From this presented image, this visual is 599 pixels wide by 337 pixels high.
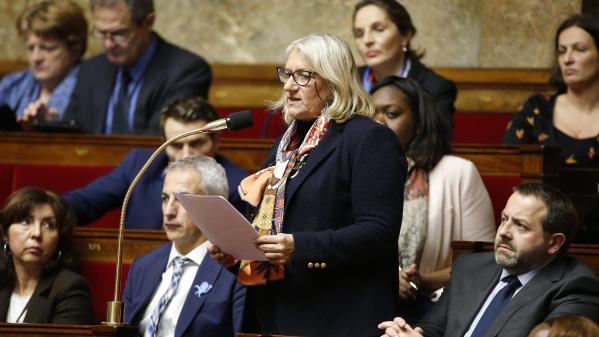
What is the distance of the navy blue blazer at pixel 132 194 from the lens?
15.4 feet

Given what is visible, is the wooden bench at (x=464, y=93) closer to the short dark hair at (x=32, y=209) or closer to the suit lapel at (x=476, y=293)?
the short dark hair at (x=32, y=209)

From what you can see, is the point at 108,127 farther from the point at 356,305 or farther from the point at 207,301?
the point at 356,305

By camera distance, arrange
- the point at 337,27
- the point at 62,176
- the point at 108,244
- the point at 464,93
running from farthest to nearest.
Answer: the point at 337,27 → the point at 464,93 → the point at 62,176 → the point at 108,244

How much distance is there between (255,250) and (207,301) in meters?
0.72

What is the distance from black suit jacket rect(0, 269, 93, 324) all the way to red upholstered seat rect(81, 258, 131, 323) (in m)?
0.20

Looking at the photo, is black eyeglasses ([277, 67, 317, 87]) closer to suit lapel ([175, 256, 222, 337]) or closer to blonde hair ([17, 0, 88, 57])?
suit lapel ([175, 256, 222, 337])

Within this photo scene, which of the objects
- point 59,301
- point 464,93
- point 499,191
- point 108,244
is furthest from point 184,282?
point 464,93

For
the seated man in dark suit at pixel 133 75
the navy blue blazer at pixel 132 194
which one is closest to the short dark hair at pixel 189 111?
the navy blue blazer at pixel 132 194

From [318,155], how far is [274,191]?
15 centimetres

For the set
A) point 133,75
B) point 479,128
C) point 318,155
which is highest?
point 133,75

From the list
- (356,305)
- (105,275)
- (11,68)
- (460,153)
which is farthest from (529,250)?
(11,68)

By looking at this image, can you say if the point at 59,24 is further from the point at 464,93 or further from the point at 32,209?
the point at 464,93

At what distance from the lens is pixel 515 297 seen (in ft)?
10.9

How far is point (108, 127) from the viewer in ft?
18.4
